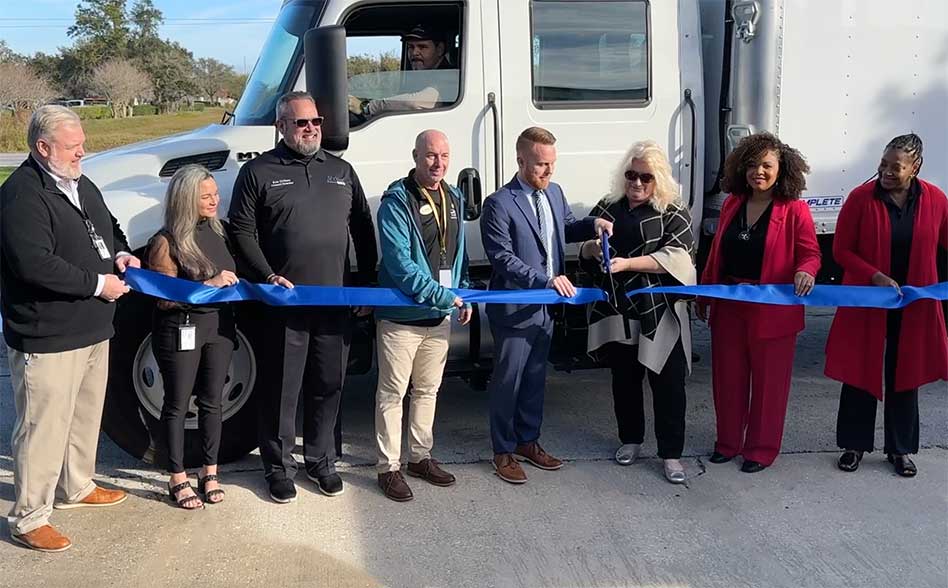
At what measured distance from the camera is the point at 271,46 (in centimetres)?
478

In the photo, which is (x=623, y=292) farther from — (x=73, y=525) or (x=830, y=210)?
(x=73, y=525)

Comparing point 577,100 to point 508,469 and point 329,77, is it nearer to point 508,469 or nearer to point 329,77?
point 329,77

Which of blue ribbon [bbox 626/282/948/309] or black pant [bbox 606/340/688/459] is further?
black pant [bbox 606/340/688/459]

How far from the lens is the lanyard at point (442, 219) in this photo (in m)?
4.06

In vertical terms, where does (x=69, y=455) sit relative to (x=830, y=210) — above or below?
below

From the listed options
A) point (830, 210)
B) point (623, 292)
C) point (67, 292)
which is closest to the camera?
point (67, 292)

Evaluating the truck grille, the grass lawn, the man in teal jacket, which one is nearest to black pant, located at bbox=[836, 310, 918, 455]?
the man in teal jacket

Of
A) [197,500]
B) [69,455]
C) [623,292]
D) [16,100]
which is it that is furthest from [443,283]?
[16,100]

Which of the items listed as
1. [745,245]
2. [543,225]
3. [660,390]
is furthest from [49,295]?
[745,245]

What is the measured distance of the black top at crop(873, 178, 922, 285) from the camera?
4.34 metres

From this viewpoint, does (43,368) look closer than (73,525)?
Yes

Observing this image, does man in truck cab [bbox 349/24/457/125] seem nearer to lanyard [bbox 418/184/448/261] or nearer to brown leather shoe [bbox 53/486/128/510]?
lanyard [bbox 418/184/448/261]

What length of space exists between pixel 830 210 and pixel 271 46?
127 inches

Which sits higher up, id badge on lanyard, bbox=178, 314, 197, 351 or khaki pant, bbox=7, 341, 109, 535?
id badge on lanyard, bbox=178, 314, 197, 351
